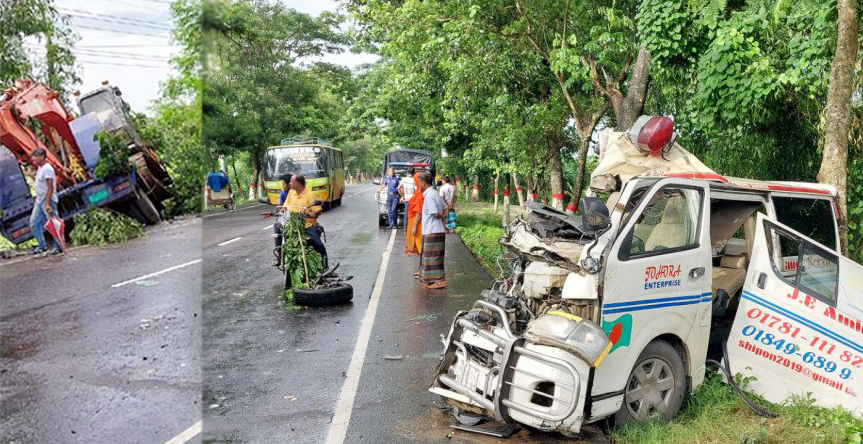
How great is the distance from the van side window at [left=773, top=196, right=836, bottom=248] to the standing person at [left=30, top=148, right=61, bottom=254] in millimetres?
11391

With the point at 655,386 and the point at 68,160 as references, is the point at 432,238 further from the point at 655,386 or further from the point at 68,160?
the point at 68,160

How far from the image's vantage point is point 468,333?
4.63m

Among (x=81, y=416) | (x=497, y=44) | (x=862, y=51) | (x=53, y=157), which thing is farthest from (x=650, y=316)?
(x=53, y=157)

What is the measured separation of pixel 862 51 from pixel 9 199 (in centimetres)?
1371

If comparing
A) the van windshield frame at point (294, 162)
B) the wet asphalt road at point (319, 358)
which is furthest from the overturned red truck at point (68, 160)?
the van windshield frame at point (294, 162)

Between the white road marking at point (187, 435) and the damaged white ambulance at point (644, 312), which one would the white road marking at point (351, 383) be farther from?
the white road marking at point (187, 435)

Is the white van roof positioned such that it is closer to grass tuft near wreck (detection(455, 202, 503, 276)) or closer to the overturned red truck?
grass tuft near wreck (detection(455, 202, 503, 276))

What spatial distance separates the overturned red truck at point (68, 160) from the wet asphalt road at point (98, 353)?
1849mm

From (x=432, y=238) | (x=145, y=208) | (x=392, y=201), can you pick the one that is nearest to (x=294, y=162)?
(x=392, y=201)

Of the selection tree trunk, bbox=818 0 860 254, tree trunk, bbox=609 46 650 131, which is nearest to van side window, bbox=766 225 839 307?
tree trunk, bbox=818 0 860 254

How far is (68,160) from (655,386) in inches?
481

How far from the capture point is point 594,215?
14.5 feet

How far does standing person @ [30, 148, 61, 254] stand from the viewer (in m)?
11.7

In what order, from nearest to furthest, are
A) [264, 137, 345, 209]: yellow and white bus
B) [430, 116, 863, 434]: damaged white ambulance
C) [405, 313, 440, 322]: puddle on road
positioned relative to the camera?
[430, 116, 863, 434]: damaged white ambulance
[405, 313, 440, 322]: puddle on road
[264, 137, 345, 209]: yellow and white bus
